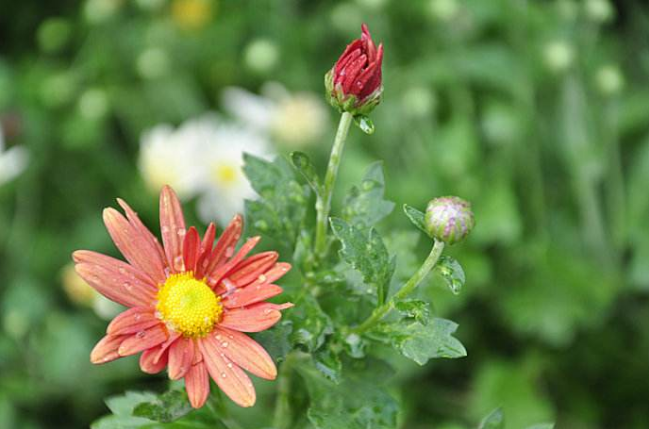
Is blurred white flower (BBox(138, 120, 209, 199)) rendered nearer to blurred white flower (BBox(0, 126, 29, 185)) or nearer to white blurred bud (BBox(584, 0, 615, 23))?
blurred white flower (BBox(0, 126, 29, 185))

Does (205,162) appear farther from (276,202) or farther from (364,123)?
(364,123)

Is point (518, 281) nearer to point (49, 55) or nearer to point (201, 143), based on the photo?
point (201, 143)

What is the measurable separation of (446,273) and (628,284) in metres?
1.18

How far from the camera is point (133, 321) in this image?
0.92 metres

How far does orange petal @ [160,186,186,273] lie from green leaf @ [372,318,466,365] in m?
0.24

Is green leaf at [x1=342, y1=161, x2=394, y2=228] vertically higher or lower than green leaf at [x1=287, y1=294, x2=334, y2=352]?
higher

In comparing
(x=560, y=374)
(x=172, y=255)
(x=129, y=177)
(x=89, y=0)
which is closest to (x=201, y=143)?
(x=129, y=177)

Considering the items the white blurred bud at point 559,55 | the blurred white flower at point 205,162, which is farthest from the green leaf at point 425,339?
the white blurred bud at point 559,55

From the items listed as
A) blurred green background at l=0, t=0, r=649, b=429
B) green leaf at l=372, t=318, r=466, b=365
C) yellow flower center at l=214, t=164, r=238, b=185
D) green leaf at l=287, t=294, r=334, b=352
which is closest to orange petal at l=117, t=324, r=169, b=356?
green leaf at l=287, t=294, r=334, b=352

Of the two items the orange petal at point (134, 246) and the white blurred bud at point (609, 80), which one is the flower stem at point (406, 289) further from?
the white blurred bud at point (609, 80)

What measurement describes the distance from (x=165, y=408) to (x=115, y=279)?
0.47 ft

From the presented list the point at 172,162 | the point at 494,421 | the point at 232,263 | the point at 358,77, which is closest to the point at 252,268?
the point at 232,263

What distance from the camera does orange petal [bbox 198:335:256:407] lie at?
906 mm

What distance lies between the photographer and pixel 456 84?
2188mm
